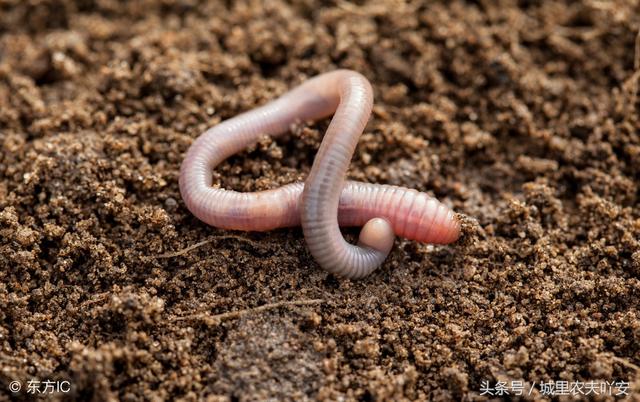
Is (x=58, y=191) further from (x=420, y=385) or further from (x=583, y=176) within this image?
(x=583, y=176)

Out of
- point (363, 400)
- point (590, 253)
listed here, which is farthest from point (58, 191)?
point (590, 253)

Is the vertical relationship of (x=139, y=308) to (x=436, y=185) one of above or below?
below

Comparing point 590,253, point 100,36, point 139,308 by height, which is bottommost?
point 139,308

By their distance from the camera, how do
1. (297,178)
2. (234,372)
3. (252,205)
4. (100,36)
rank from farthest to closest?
(100,36), (297,178), (252,205), (234,372)

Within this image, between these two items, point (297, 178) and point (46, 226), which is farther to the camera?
point (297, 178)

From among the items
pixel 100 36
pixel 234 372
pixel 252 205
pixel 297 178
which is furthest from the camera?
pixel 100 36
